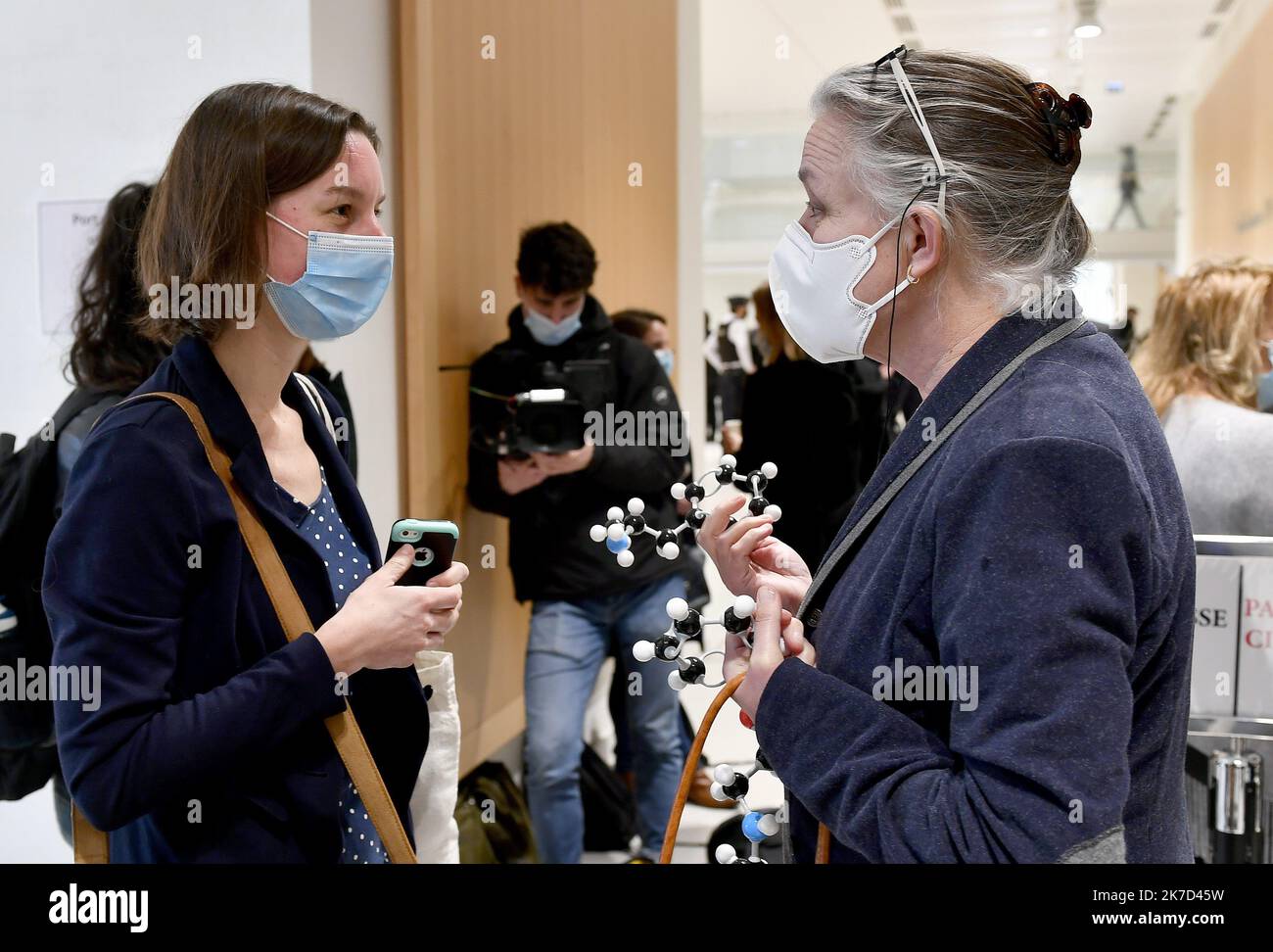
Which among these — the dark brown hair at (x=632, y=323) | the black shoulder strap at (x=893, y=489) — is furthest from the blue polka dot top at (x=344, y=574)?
the dark brown hair at (x=632, y=323)

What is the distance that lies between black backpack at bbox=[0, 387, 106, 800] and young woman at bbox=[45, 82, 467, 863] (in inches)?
22.9

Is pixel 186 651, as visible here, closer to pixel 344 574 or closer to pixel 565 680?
pixel 344 574

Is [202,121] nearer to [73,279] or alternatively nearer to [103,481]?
[103,481]

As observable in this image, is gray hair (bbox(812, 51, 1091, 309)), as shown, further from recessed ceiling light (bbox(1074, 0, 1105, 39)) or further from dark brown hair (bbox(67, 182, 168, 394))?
recessed ceiling light (bbox(1074, 0, 1105, 39))

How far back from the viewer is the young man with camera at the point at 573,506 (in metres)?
2.43

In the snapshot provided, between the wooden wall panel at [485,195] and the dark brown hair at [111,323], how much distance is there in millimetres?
672

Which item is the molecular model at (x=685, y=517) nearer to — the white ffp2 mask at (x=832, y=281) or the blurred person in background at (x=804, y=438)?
the white ffp2 mask at (x=832, y=281)

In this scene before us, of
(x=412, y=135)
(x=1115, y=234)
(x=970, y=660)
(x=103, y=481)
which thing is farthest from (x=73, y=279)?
(x=1115, y=234)

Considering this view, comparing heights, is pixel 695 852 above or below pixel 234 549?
below

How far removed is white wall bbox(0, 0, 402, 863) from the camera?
6.56 ft

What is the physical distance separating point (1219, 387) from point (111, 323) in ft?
6.60

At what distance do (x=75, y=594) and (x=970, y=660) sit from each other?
0.75 m

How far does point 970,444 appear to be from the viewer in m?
0.85
